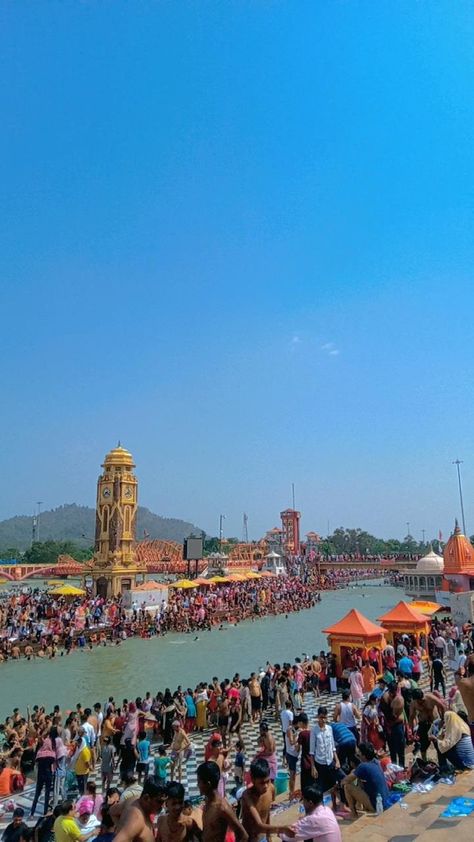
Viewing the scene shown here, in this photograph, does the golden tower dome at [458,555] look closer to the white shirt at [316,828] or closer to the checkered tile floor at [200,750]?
the checkered tile floor at [200,750]

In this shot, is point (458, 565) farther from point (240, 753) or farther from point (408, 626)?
point (240, 753)

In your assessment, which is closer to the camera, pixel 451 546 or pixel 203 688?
pixel 203 688

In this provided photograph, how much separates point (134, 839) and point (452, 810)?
3789 mm

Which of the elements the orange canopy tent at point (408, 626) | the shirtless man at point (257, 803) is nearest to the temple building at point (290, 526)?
the orange canopy tent at point (408, 626)

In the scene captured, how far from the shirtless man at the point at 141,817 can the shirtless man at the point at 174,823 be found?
115 millimetres

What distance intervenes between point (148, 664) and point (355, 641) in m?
9.46

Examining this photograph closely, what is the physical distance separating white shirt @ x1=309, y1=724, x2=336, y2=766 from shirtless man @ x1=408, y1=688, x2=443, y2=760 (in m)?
1.47

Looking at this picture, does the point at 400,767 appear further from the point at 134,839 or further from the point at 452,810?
the point at 134,839

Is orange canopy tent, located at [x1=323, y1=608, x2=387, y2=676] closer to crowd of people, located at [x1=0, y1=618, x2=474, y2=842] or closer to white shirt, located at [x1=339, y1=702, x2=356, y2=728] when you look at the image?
crowd of people, located at [x1=0, y1=618, x2=474, y2=842]

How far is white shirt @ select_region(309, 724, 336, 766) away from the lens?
7.34m

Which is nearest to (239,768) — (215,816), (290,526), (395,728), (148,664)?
(395,728)

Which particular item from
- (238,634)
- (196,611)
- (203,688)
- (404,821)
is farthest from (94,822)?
(196,611)

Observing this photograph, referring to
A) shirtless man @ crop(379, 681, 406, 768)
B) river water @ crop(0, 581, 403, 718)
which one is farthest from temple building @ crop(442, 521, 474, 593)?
shirtless man @ crop(379, 681, 406, 768)

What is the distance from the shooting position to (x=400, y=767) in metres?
8.40
